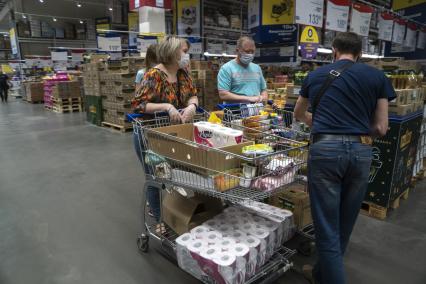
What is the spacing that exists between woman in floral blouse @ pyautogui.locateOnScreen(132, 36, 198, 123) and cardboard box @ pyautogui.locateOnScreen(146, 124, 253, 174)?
22 cm

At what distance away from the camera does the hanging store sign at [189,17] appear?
977cm

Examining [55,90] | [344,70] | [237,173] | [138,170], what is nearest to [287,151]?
[237,173]

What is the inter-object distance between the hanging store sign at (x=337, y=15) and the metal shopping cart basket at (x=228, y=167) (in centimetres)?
496

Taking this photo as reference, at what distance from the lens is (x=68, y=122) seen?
30.2 ft

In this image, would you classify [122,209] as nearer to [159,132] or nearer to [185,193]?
[185,193]

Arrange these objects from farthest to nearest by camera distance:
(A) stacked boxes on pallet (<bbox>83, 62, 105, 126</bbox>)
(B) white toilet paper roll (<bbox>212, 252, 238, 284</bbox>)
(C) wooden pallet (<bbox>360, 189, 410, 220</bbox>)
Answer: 1. (A) stacked boxes on pallet (<bbox>83, 62, 105, 126</bbox>)
2. (C) wooden pallet (<bbox>360, 189, 410, 220</bbox>)
3. (B) white toilet paper roll (<bbox>212, 252, 238, 284</bbox>)

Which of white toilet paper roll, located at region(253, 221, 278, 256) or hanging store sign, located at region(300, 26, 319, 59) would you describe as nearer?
white toilet paper roll, located at region(253, 221, 278, 256)

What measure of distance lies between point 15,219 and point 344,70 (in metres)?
3.36

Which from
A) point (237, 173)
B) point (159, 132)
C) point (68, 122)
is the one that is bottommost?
point (68, 122)

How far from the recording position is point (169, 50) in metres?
2.37

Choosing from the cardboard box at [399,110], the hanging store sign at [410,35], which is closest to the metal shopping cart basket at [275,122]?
the cardboard box at [399,110]

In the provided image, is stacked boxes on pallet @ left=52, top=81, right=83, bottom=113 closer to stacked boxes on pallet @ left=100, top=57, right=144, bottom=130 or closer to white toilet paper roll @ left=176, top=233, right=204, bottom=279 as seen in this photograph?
stacked boxes on pallet @ left=100, top=57, right=144, bottom=130

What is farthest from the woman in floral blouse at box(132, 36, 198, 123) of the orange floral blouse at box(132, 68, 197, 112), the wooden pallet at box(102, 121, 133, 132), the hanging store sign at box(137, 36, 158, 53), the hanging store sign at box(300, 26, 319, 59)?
the hanging store sign at box(137, 36, 158, 53)

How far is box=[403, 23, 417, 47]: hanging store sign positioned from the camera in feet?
30.0
